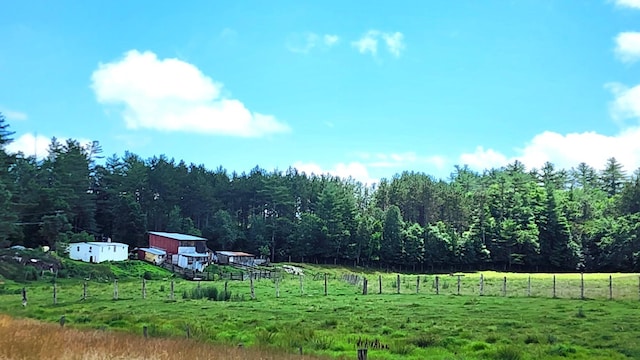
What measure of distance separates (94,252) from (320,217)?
1748 inches

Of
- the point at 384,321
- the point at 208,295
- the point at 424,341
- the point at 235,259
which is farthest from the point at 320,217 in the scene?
the point at 424,341

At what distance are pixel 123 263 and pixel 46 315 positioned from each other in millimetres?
46165

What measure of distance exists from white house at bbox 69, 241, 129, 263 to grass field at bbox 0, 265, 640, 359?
30870mm

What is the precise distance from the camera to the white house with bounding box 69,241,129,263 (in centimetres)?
7131

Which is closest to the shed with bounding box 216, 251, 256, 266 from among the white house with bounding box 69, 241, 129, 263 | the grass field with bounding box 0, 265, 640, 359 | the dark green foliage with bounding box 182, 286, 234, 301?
the white house with bounding box 69, 241, 129, 263

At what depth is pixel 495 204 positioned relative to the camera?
110m

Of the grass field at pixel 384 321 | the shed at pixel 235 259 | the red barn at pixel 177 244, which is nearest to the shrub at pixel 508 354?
the grass field at pixel 384 321

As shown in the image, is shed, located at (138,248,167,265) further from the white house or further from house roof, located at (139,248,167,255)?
the white house

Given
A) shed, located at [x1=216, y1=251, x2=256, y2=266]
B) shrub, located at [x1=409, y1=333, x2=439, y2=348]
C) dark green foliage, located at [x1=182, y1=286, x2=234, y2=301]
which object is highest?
shrub, located at [x1=409, y1=333, x2=439, y2=348]

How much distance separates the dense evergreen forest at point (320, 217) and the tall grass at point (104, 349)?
68876mm

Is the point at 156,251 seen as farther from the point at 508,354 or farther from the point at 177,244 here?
the point at 508,354

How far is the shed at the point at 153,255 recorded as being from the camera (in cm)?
7928

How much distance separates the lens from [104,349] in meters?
13.1

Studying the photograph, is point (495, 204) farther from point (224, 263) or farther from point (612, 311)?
point (612, 311)
